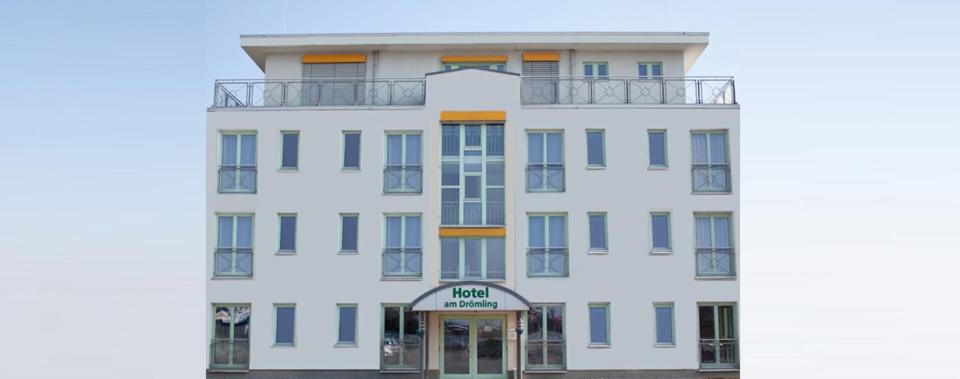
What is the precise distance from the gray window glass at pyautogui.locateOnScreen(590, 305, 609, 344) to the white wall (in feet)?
0.84

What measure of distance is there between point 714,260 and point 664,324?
6.52 feet

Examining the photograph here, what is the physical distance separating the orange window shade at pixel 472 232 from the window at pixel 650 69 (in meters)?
5.96

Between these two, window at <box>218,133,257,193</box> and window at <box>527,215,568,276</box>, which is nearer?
window at <box>527,215,568,276</box>

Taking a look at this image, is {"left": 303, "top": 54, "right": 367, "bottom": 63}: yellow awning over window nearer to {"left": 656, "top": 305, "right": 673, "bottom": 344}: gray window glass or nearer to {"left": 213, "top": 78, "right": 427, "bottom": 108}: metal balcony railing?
{"left": 213, "top": 78, "right": 427, "bottom": 108}: metal balcony railing

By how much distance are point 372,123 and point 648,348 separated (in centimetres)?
866

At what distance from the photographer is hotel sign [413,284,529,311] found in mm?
20188

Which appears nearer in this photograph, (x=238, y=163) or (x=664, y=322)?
(x=664, y=322)

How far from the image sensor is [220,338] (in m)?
21.0

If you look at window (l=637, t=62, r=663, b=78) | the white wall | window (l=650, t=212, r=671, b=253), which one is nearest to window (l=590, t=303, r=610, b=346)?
the white wall

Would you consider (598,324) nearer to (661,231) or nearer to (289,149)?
(661,231)

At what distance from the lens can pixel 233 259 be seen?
21.3 m

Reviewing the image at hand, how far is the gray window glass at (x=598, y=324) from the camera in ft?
68.9

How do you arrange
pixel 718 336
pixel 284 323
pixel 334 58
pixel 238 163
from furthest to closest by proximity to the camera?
pixel 334 58 → pixel 238 163 → pixel 284 323 → pixel 718 336

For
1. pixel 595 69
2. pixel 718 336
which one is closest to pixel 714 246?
pixel 718 336
